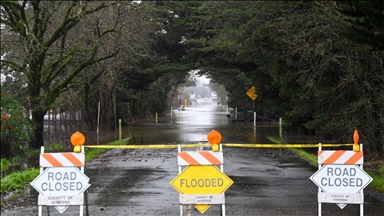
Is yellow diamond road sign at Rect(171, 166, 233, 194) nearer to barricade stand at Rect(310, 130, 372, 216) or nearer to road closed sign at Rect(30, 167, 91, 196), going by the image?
road closed sign at Rect(30, 167, 91, 196)

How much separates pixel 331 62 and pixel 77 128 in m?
18.0

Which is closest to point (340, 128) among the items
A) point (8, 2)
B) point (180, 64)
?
point (8, 2)

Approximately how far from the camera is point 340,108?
1892 cm

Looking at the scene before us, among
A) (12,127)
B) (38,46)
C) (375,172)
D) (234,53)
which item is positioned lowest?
(375,172)

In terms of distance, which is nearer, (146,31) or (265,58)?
(265,58)

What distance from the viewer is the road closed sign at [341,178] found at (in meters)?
8.78

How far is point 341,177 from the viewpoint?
885 centimetres

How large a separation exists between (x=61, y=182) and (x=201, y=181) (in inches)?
86.8

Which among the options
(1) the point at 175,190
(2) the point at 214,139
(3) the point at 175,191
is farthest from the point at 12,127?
(2) the point at 214,139

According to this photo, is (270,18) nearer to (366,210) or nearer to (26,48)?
(26,48)

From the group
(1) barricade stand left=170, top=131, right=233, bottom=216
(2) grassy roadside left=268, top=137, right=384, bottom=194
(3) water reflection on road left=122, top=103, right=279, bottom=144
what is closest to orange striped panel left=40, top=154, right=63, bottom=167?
(1) barricade stand left=170, top=131, right=233, bottom=216

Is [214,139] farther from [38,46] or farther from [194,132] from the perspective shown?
[194,132]

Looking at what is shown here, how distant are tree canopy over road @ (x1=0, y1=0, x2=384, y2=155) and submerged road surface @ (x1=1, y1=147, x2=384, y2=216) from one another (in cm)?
280

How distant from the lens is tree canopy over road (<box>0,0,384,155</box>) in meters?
16.0
